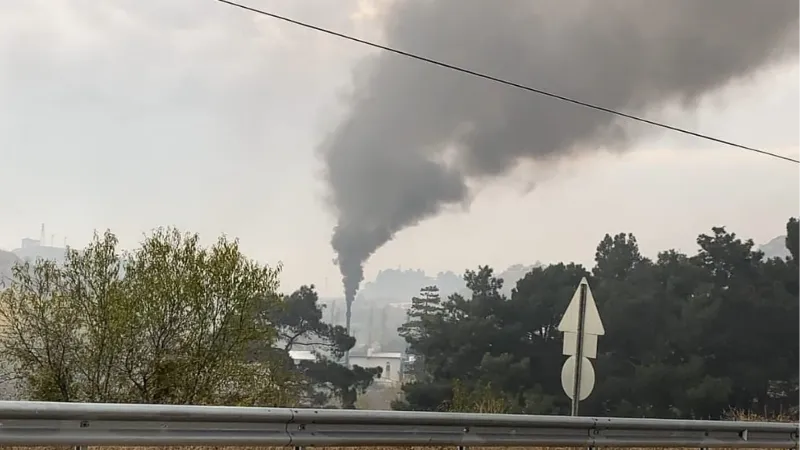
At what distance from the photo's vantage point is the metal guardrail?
13.3ft

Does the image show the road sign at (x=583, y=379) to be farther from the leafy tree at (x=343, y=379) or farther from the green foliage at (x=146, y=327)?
the leafy tree at (x=343, y=379)

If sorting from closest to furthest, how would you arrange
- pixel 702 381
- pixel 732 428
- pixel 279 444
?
pixel 279 444 < pixel 732 428 < pixel 702 381

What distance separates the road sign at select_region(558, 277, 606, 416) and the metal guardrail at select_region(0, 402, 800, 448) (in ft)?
5.85

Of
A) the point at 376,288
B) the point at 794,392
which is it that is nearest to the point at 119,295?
the point at 794,392

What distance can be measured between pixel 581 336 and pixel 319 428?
13.8ft

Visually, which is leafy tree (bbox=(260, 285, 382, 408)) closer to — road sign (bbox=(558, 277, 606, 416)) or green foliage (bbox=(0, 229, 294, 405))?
green foliage (bbox=(0, 229, 294, 405))

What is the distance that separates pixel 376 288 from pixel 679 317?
2612 cm

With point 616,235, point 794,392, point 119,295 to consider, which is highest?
point 616,235

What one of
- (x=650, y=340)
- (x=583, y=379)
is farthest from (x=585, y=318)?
(x=650, y=340)

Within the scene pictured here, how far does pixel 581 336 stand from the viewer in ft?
27.1

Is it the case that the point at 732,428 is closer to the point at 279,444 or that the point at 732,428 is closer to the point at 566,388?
the point at 566,388

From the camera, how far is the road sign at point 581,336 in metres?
8.23

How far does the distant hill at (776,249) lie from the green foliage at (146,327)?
111ft

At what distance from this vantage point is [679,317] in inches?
1670
